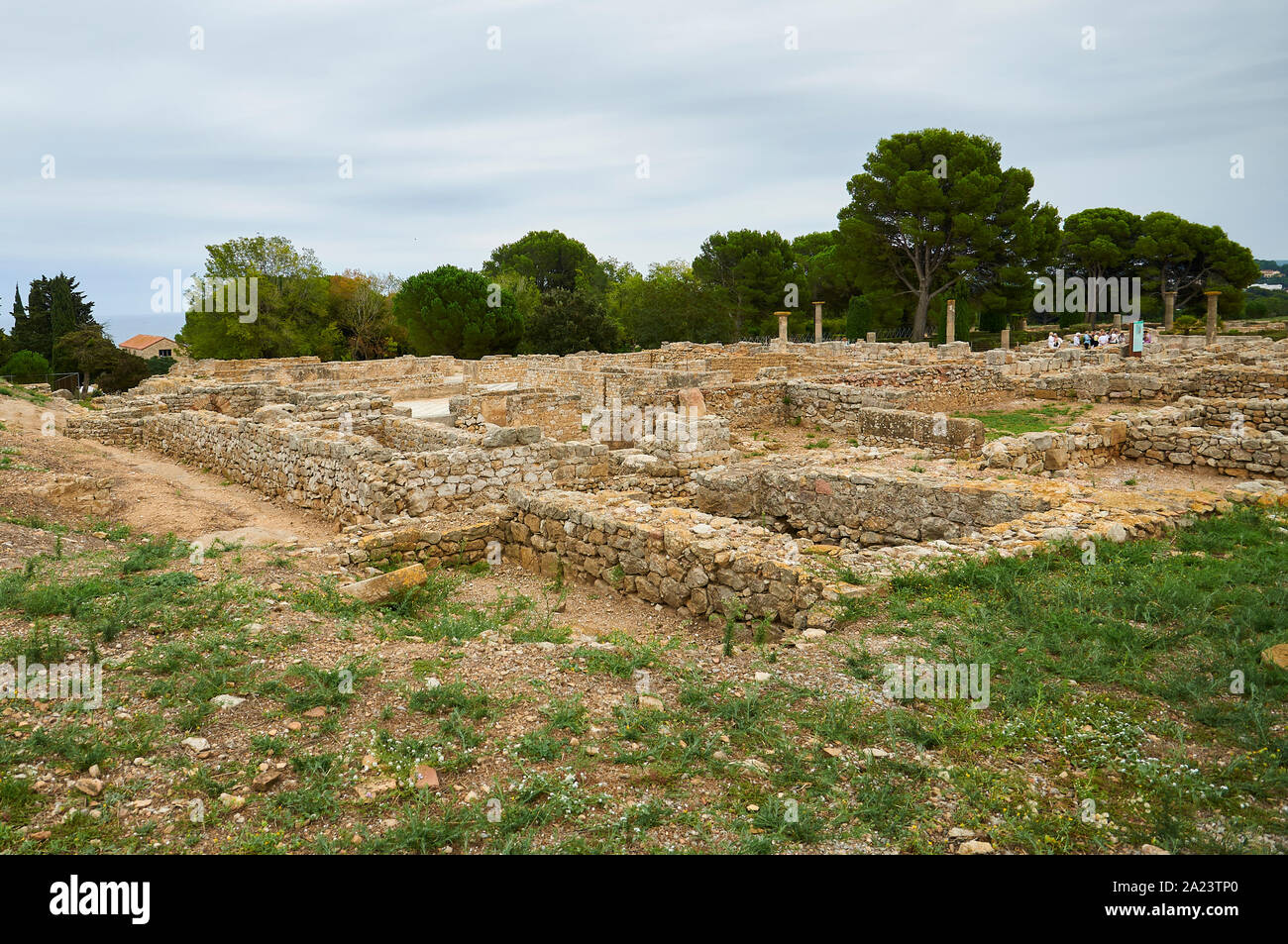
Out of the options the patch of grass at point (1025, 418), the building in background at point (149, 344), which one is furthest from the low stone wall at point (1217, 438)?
the building in background at point (149, 344)

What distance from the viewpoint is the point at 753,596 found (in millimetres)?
6199

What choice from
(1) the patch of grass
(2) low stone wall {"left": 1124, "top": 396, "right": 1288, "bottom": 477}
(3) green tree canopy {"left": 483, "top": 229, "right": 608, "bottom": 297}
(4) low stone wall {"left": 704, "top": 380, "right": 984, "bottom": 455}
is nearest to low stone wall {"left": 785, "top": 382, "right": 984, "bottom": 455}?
(4) low stone wall {"left": 704, "top": 380, "right": 984, "bottom": 455}

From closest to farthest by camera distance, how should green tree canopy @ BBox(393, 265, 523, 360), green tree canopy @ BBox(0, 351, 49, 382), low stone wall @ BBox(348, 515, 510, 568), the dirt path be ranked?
low stone wall @ BBox(348, 515, 510, 568) → the dirt path → green tree canopy @ BBox(0, 351, 49, 382) → green tree canopy @ BBox(393, 265, 523, 360)

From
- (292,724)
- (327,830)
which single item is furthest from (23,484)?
(327,830)

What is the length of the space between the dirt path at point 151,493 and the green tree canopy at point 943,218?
36.5 m

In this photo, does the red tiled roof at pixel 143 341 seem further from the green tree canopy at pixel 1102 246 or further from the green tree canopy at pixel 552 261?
the green tree canopy at pixel 1102 246

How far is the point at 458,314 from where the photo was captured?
144ft

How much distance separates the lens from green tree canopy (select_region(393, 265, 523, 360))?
43.9 meters

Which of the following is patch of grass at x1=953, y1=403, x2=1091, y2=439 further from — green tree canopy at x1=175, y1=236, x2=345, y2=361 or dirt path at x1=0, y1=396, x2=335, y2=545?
green tree canopy at x1=175, y1=236, x2=345, y2=361

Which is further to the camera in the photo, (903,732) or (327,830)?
(903,732)

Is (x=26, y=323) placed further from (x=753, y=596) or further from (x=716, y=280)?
(x=753, y=596)

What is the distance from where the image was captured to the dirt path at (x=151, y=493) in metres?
9.07

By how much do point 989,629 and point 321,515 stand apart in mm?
8556

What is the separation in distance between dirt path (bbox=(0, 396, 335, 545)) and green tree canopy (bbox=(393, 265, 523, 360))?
2982 centimetres
